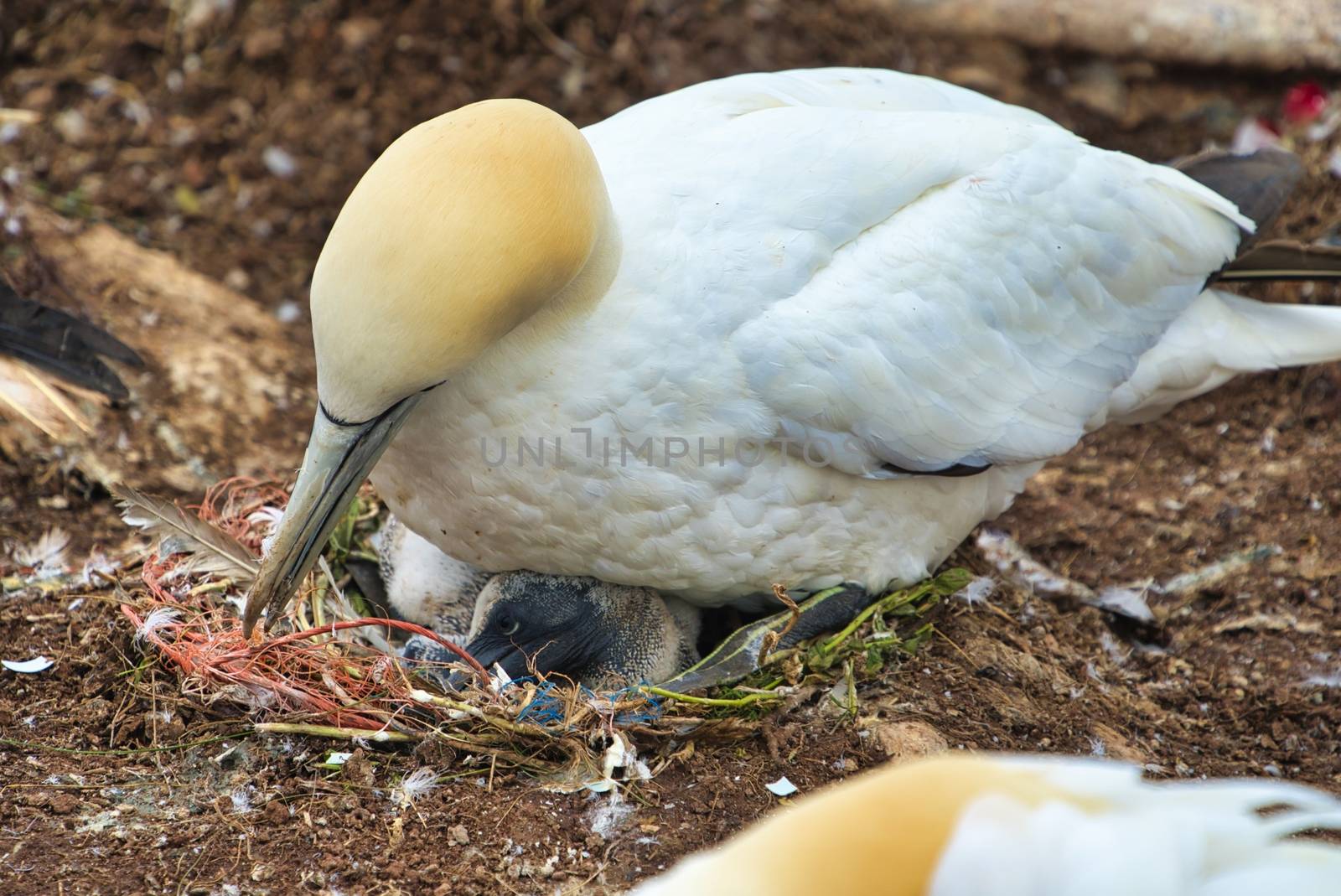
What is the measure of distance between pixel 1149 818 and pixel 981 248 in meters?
2.06

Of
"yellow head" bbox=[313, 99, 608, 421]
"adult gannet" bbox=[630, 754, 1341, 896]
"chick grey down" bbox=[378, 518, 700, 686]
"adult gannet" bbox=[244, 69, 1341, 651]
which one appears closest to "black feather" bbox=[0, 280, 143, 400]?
"chick grey down" bbox=[378, 518, 700, 686]

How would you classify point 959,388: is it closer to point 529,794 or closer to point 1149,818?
point 529,794

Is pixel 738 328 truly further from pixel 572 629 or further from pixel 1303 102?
pixel 1303 102

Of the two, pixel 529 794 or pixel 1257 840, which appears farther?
pixel 529 794

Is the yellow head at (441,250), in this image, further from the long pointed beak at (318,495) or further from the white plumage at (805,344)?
the white plumage at (805,344)

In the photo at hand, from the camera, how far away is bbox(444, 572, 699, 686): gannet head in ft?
Answer: 13.4

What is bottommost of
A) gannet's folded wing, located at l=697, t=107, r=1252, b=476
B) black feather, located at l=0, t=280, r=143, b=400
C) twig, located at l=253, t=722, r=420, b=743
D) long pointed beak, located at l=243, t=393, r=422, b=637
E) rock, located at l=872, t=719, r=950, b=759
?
black feather, located at l=0, t=280, r=143, b=400

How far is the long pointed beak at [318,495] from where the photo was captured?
340 cm

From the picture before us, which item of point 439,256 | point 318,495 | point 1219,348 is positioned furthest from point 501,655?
point 1219,348

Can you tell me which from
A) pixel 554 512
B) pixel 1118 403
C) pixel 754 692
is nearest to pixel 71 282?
pixel 554 512

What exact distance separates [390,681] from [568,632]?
0.55 meters

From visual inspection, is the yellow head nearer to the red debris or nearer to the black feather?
the black feather

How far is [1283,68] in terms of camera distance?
700 centimetres

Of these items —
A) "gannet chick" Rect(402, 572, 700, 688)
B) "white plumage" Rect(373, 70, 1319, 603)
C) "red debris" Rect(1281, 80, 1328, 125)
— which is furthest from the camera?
"red debris" Rect(1281, 80, 1328, 125)
